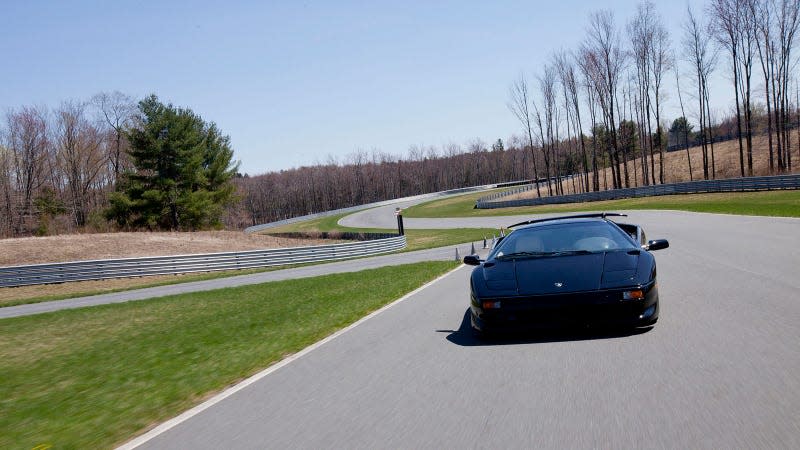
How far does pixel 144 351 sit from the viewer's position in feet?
31.8

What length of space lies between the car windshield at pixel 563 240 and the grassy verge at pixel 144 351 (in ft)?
10.2

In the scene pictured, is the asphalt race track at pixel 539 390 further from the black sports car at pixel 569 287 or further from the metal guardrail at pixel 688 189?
the metal guardrail at pixel 688 189

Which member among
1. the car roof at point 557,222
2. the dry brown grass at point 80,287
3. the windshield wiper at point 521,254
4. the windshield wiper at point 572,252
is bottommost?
the dry brown grass at point 80,287

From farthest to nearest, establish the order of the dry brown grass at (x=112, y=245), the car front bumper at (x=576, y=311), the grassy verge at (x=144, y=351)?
the dry brown grass at (x=112, y=245) < the car front bumper at (x=576, y=311) < the grassy verge at (x=144, y=351)

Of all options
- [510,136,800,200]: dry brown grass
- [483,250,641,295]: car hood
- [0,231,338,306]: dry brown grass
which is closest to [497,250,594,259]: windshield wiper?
[483,250,641,295]: car hood

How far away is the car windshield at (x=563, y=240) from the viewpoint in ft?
24.8

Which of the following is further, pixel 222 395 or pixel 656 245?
pixel 656 245

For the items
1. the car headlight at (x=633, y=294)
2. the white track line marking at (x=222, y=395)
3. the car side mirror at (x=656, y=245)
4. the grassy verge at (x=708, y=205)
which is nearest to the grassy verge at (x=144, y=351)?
the white track line marking at (x=222, y=395)

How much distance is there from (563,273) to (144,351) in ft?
21.4

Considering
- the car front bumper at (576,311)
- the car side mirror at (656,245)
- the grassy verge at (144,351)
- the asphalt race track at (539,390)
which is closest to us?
the asphalt race track at (539,390)

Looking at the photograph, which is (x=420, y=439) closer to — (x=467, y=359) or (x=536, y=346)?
(x=467, y=359)

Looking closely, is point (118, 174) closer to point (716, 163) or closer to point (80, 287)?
point (80, 287)

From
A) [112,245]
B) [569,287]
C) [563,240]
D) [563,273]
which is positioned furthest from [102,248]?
[569,287]

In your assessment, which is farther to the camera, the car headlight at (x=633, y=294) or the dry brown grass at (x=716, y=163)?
the dry brown grass at (x=716, y=163)
